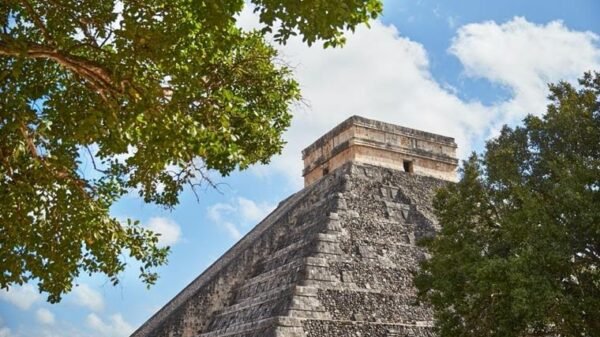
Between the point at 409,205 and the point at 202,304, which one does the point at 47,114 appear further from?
the point at 409,205

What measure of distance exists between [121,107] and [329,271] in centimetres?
695

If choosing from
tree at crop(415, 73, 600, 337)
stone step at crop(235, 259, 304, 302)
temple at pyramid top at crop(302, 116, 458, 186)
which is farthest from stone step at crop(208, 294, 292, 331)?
temple at pyramid top at crop(302, 116, 458, 186)

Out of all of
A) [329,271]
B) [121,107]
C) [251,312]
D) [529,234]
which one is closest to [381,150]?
[329,271]

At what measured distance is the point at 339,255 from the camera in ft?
39.5

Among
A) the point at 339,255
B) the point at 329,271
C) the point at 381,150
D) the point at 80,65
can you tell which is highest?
the point at 381,150

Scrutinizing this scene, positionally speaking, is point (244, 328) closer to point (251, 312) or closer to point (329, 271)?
point (251, 312)

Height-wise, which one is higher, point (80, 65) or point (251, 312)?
point (80, 65)

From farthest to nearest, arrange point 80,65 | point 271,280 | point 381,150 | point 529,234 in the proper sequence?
point 381,150 → point 271,280 → point 529,234 → point 80,65

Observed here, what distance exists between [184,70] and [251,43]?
1.33 meters

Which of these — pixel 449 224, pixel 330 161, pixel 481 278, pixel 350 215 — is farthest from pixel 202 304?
pixel 481 278

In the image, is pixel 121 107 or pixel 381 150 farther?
pixel 381 150

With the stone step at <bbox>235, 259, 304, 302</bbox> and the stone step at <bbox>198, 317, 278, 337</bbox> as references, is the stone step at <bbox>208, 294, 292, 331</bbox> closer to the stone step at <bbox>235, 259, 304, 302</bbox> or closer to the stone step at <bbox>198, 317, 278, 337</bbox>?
the stone step at <bbox>198, 317, 278, 337</bbox>

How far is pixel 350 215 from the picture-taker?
13.4 metres

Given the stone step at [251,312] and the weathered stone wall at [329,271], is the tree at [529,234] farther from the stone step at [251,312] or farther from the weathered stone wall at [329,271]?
the stone step at [251,312]
